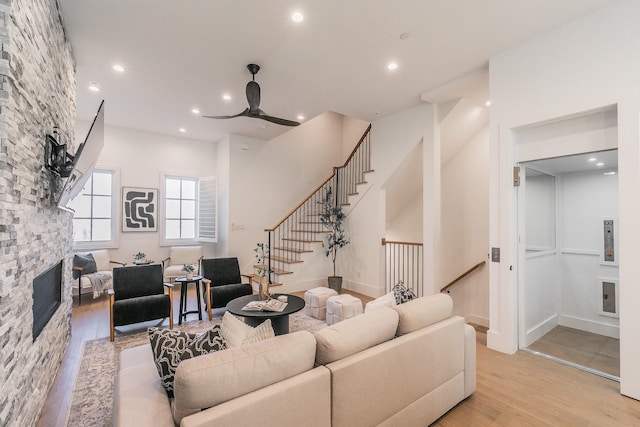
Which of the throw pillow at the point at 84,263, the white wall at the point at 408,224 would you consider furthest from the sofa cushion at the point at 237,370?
the throw pillow at the point at 84,263

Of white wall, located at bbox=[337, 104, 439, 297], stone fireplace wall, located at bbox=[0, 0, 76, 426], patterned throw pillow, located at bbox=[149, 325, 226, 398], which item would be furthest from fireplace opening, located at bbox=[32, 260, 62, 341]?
white wall, located at bbox=[337, 104, 439, 297]

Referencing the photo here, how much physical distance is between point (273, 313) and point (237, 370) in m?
1.81

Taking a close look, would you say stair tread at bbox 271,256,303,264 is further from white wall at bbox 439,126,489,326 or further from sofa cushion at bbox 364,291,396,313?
sofa cushion at bbox 364,291,396,313

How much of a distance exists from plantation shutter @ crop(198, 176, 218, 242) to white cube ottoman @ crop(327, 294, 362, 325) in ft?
11.8

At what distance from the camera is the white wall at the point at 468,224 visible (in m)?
4.73

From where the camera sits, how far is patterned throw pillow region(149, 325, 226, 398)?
151 cm

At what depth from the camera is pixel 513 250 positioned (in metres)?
3.28

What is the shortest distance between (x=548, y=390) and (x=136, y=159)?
7287mm

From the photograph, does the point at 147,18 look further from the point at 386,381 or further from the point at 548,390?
the point at 548,390

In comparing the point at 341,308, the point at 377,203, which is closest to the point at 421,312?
the point at 341,308

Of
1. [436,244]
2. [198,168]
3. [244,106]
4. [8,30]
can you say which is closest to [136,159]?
[198,168]

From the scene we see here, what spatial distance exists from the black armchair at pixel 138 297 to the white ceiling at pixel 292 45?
8.53 ft

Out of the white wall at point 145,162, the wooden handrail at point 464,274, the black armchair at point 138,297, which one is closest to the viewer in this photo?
the black armchair at point 138,297

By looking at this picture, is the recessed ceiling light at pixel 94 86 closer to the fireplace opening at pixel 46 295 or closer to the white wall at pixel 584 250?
the fireplace opening at pixel 46 295
